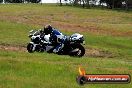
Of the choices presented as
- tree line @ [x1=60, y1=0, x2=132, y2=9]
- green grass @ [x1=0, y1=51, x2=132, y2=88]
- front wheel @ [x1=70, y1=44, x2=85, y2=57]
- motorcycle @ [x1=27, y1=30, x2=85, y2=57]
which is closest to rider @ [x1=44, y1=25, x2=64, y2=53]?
motorcycle @ [x1=27, y1=30, x2=85, y2=57]

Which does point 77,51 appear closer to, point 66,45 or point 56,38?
point 66,45

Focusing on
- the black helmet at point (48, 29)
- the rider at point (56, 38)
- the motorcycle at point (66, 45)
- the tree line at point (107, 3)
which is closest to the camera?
the motorcycle at point (66, 45)

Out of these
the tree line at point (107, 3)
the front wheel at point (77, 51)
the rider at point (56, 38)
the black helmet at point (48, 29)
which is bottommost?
the tree line at point (107, 3)

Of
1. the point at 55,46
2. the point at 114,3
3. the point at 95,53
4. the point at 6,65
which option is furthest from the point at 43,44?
the point at 114,3

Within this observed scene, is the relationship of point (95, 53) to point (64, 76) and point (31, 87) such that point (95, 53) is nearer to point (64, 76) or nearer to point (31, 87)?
point (64, 76)

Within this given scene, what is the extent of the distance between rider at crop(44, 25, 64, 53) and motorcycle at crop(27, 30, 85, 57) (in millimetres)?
169

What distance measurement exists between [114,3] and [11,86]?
444 ft

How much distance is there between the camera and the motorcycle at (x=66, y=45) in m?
23.2

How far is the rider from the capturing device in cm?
2356

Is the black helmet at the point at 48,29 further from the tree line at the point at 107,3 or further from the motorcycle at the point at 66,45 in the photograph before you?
the tree line at the point at 107,3

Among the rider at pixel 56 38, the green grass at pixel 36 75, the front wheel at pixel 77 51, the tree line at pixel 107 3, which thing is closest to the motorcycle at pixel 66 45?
the front wheel at pixel 77 51

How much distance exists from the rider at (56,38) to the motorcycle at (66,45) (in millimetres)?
169

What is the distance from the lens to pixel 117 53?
96.5 ft

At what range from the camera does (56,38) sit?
2359 cm
